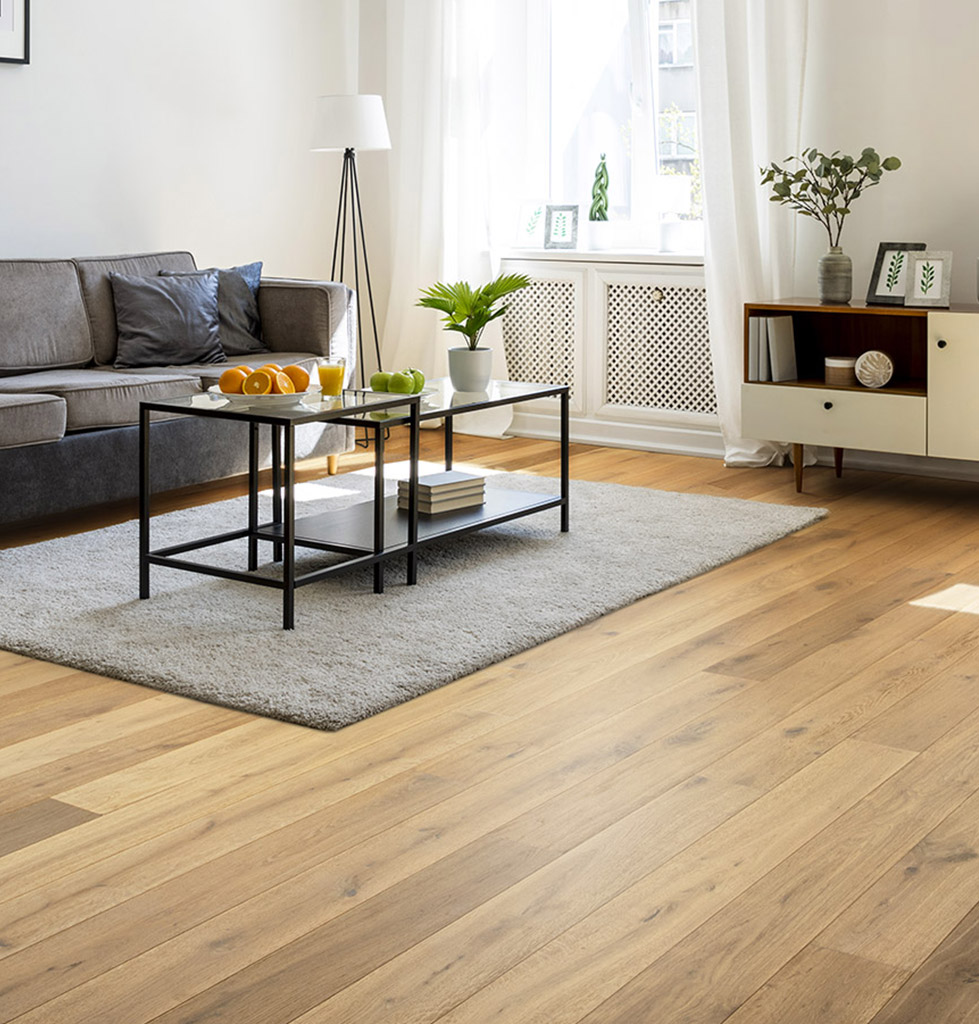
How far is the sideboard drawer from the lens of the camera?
14.3 ft

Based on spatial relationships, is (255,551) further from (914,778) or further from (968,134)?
(968,134)

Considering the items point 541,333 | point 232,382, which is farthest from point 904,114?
point 232,382

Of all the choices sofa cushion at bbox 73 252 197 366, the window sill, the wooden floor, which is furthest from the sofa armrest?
the wooden floor

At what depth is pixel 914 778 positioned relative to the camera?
7.50ft

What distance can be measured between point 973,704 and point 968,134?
8.78 feet

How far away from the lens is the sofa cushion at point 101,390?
3957 millimetres

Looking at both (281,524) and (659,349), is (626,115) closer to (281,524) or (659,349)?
(659,349)

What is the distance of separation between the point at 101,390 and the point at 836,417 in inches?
91.0

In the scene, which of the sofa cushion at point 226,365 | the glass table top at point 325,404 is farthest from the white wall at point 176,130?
the glass table top at point 325,404

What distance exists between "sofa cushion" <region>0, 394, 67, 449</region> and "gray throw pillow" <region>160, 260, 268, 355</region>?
1.03m

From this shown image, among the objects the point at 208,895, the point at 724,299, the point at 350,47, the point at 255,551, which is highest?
the point at 350,47

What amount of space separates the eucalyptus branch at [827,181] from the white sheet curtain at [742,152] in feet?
0.30

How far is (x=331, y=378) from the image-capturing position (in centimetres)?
338

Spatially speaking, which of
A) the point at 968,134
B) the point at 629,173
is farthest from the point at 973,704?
the point at 629,173
